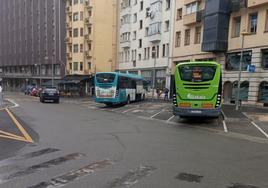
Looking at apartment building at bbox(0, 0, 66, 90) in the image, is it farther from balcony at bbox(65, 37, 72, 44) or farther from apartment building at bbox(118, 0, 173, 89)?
apartment building at bbox(118, 0, 173, 89)

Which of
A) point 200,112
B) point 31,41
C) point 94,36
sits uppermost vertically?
point 31,41

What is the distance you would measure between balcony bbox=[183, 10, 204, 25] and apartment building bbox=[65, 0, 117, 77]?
2545cm

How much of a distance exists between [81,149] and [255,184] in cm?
504

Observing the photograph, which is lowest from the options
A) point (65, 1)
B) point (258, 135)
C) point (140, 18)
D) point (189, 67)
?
point (258, 135)

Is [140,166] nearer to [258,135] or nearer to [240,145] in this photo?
[240,145]

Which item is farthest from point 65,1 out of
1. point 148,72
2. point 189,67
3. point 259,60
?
point 189,67

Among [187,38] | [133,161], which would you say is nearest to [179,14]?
[187,38]

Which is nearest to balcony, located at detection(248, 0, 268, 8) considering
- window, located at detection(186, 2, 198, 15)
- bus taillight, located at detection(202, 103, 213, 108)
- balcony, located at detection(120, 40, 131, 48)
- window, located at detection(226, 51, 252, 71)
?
window, located at detection(226, 51, 252, 71)

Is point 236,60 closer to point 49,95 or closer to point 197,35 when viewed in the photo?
point 197,35

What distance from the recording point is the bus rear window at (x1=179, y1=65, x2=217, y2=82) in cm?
1703

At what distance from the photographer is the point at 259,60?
2952 centimetres

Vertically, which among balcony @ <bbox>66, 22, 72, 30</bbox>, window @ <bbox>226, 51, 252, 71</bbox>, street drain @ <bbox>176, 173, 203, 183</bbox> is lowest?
street drain @ <bbox>176, 173, 203, 183</bbox>

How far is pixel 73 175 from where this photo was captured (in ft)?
22.4

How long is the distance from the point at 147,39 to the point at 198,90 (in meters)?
34.7
